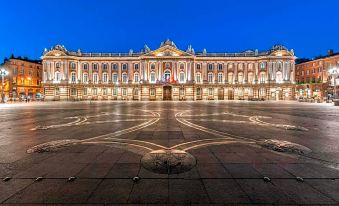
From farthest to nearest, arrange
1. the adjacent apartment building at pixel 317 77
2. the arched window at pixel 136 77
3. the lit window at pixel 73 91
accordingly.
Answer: the arched window at pixel 136 77
the lit window at pixel 73 91
the adjacent apartment building at pixel 317 77

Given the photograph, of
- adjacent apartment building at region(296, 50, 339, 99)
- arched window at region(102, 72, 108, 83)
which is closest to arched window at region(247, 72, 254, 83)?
adjacent apartment building at region(296, 50, 339, 99)

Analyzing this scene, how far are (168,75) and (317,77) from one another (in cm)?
5388

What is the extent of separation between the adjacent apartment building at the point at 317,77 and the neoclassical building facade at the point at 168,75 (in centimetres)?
852

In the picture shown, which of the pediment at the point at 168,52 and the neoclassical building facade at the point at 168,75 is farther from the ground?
the pediment at the point at 168,52

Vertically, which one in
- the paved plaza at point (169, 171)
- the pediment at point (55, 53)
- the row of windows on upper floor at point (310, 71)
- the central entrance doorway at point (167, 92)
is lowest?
the paved plaza at point (169, 171)

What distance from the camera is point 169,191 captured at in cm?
422

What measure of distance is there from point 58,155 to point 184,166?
410 cm

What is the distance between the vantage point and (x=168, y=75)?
7244 centimetres

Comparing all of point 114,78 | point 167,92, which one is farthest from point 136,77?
point 167,92

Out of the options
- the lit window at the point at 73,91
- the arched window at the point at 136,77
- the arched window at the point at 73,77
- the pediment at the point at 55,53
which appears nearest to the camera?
the pediment at the point at 55,53

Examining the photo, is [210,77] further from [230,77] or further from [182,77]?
[182,77]

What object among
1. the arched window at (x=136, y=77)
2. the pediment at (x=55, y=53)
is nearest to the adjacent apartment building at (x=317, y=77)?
the arched window at (x=136, y=77)

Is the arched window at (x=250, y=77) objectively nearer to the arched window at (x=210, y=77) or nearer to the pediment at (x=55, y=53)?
the arched window at (x=210, y=77)

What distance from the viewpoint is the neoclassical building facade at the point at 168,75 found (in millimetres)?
71438
